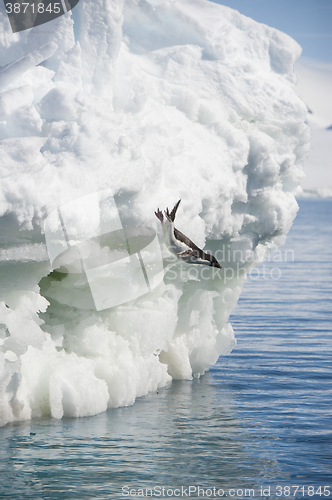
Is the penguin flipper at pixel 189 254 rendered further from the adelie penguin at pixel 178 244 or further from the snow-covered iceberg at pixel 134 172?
the snow-covered iceberg at pixel 134 172

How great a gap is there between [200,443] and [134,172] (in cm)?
381

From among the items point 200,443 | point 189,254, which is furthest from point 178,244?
point 200,443

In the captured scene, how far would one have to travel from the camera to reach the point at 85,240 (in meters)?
8.93

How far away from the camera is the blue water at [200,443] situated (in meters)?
7.49

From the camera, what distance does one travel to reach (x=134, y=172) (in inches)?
343

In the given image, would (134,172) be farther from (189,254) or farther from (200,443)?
(200,443)

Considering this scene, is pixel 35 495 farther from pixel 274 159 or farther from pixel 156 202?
pixel 274 159

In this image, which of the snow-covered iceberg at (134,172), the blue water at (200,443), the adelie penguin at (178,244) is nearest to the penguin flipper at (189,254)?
the adelie penguin at (178,244)

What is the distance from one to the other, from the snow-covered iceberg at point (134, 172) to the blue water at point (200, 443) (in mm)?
585

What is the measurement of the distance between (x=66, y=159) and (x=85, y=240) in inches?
46.6

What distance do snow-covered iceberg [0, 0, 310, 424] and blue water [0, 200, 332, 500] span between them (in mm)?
585

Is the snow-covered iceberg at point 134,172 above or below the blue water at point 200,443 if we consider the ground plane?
above

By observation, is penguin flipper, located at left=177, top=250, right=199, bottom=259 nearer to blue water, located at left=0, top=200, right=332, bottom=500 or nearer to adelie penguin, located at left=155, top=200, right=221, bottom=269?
adelie penguin, located at left=155, top=200, right=221, bottom=269

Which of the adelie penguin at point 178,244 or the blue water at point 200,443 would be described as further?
the adelie penguin at point 178,244
